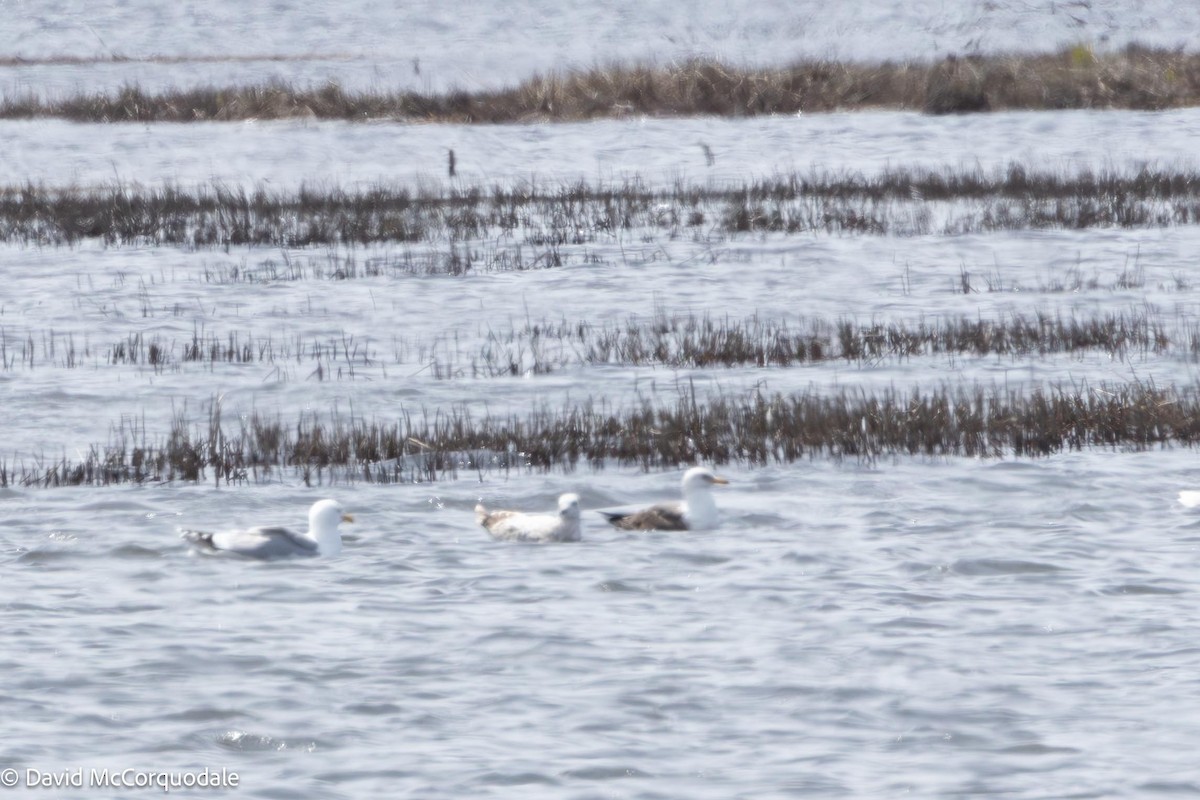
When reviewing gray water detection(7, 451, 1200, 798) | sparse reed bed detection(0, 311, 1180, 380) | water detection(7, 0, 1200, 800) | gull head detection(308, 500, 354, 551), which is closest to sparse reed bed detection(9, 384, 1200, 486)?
water detection(7, 0, 1200, 800)

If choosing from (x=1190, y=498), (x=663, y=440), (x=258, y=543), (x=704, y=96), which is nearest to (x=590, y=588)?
(x=258, y=543)

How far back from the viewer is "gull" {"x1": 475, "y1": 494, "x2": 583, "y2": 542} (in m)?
9.19

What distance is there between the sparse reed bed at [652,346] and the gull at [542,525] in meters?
5.45

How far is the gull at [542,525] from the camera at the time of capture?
362 inches

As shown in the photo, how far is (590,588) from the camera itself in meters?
8.40

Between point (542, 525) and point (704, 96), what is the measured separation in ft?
106

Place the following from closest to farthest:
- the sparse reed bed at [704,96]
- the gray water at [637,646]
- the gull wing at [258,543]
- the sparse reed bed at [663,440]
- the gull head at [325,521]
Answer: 1. the gray water at [637,646]
2. the gull wing at [258,543]
3. the gull head at [325,521]
4. the sparse reed bed at [663,440]
5. the sparse reed bed at [704,96]

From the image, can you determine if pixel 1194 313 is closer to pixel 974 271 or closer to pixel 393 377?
pixel 974 271

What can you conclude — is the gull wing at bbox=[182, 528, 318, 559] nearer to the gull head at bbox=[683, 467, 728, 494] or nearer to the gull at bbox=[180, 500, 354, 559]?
the gull at bbox=[180, 500, 354, 559]

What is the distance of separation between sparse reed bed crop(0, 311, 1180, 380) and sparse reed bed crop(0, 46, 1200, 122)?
2309 cm

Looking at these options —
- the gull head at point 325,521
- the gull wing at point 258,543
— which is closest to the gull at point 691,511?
the gull head at point 325,521

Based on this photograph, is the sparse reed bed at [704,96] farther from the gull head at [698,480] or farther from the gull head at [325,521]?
the gull head at [325,521]

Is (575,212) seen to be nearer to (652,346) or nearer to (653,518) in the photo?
(652,346)

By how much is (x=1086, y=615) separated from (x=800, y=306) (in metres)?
10.9
